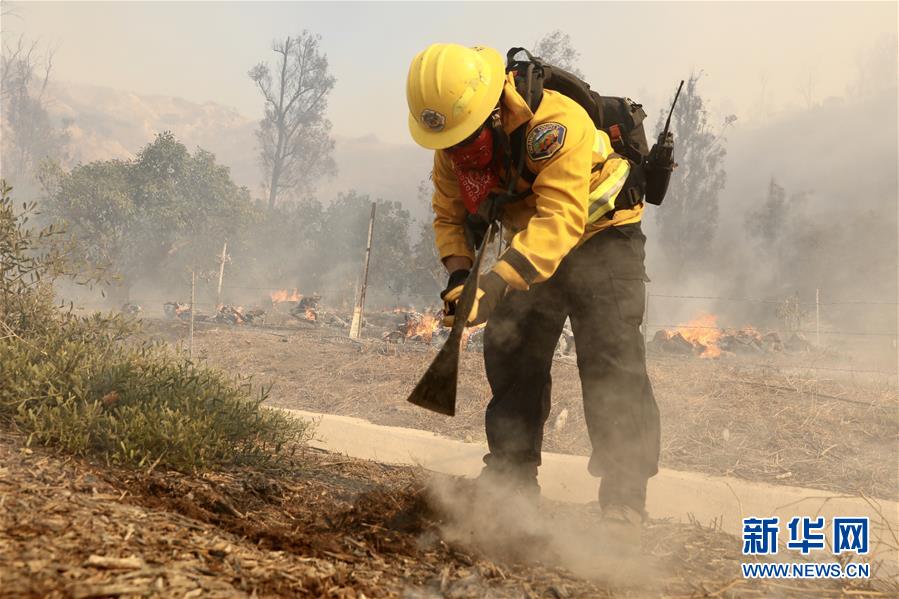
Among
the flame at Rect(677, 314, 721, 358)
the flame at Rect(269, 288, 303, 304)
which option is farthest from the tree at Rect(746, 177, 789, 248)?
the flame at Rect(269, 288, 303, 304)

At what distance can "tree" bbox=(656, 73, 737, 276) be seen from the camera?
38.6 metres

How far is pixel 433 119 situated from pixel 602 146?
76 centimetres

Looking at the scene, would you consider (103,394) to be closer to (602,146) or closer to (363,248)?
(602,146)

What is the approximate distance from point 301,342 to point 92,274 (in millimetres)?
8008

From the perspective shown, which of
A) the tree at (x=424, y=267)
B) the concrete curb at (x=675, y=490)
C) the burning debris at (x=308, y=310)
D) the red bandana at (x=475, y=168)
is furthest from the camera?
the tree at (x=424, y=267)

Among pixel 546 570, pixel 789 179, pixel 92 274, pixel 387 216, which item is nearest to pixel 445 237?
pixel 546 570

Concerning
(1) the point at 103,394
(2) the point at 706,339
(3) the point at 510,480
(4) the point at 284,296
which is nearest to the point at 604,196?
(3) the point at 510,480

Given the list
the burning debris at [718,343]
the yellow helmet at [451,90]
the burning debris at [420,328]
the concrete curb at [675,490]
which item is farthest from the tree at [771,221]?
the yellow helmet at [451,90]

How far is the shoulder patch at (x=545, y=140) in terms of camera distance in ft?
9.37

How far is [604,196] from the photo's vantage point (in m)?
3.11

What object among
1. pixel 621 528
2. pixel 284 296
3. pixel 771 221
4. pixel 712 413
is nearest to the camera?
pixel 621 528

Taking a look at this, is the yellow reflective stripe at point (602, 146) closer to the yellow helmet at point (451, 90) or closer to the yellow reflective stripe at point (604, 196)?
the yellow reflective stripe at point (604, 196)

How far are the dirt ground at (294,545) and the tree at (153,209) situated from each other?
22.2 meters

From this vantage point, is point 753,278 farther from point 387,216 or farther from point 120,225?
point 120,225
